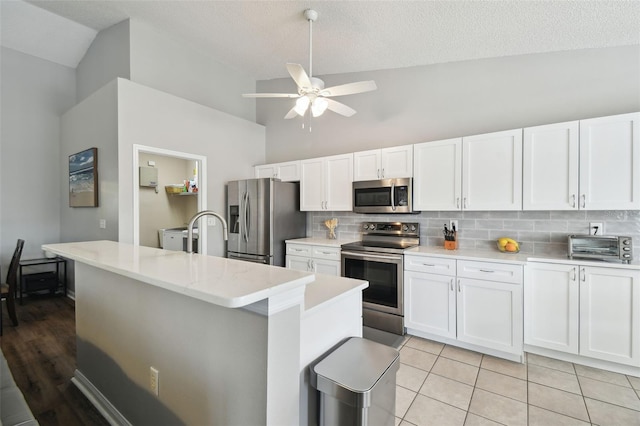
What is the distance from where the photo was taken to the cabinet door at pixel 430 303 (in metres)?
2.79

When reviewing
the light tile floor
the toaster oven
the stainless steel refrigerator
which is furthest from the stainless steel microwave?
the light tile floor

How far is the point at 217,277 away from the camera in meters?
1.04

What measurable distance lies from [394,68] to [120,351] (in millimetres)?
4055

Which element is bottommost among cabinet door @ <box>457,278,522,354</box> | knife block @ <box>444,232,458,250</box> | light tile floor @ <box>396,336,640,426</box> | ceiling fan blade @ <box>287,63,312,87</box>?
light tile floor @ <box>396,336,640,426</box>

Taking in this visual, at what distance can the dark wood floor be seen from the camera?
186 cm

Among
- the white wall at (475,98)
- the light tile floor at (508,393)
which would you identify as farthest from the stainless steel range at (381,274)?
the white wall at (475,98)

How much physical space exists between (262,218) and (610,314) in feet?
11.9

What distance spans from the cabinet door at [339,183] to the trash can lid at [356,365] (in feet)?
8.21

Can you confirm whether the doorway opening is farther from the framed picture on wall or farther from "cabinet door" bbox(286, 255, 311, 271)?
"cabinet door" bbox(286, 255, 311, 271)

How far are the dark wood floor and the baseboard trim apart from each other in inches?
1.1

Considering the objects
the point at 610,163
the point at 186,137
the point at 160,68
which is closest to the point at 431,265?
the point at 610,163

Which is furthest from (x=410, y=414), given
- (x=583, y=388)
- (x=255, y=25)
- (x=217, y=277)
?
(x=255, y=25)

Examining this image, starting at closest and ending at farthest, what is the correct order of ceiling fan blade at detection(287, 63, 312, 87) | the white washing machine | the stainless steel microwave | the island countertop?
the island countertop → ceiling fan blade at detection(287, 63, 312, 87) → the stainless steel microwave → the white washing machine

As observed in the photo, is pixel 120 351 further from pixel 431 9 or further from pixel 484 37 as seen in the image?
pixel 484 37
